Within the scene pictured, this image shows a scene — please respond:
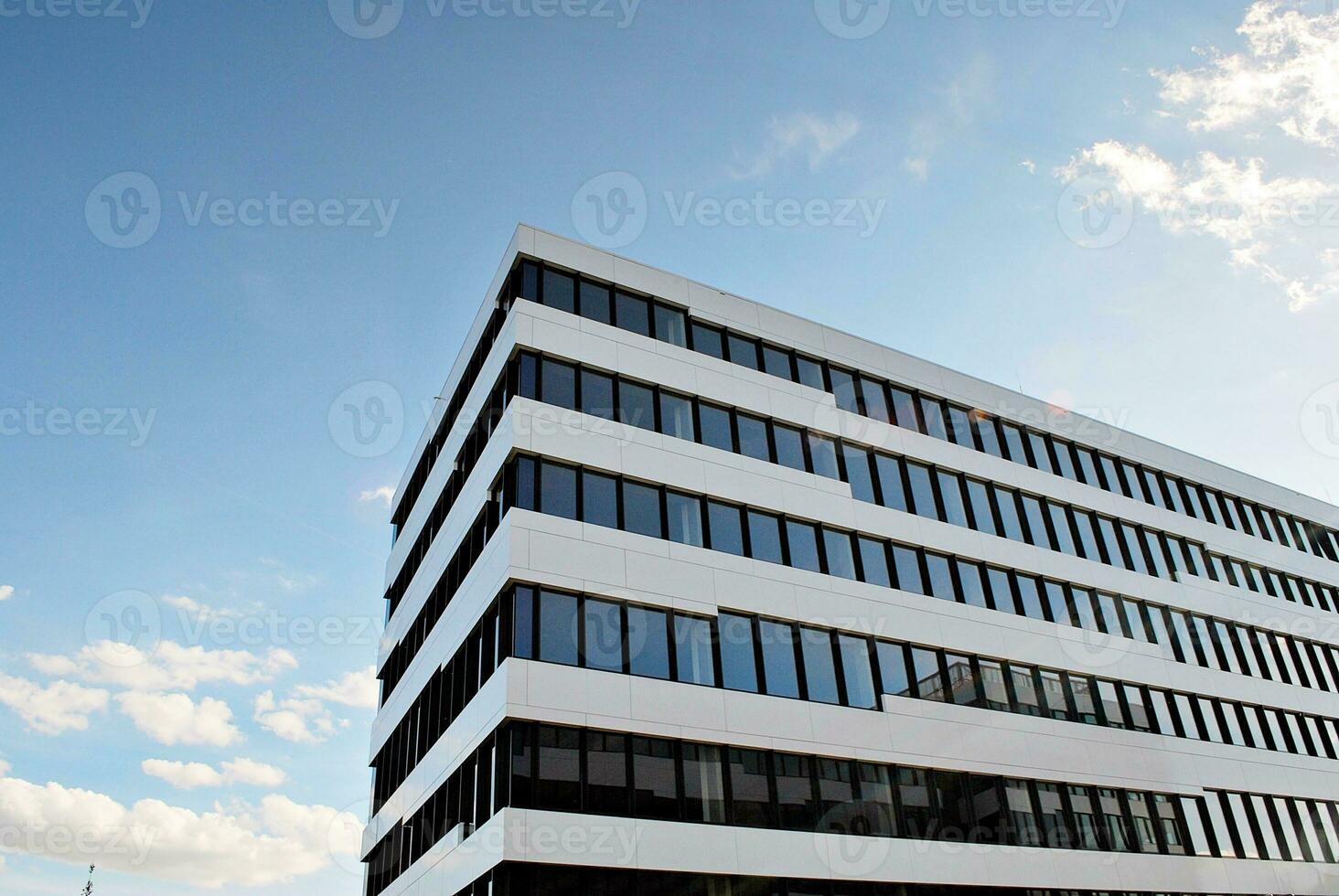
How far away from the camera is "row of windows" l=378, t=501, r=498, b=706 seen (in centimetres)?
2711

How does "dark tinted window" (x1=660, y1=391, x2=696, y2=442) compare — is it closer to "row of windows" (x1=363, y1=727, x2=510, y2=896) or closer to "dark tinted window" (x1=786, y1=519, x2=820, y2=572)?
"dark tinted window" (x1=786, y1=519, x2=820, y2=572)

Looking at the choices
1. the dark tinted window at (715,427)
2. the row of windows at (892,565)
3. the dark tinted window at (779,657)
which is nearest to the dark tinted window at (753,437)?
the dark tinted window at (715,427)

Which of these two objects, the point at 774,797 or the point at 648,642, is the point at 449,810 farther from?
the point at 774,797

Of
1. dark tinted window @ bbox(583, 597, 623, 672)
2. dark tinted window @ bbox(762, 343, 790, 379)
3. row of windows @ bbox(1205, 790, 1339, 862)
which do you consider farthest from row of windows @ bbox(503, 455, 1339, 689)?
dark tinted window @ bbox(762, 343, 790, 379)

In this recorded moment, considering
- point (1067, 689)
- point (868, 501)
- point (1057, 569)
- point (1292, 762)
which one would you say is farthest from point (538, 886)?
point (1292, 762)

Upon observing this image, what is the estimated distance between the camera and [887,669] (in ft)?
92.0

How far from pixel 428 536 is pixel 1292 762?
105ft

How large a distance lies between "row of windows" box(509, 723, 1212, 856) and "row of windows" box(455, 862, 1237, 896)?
1.18 metres

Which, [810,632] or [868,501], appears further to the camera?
[868,501]

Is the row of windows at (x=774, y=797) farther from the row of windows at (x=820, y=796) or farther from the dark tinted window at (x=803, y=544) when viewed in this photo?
the dark tinted window at (x=803, y=544)

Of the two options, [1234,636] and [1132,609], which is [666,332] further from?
[1234,636]

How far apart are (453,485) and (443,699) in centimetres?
681

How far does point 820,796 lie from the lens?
24797 millimetres

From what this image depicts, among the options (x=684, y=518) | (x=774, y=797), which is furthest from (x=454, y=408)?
(x=774, y=797)
